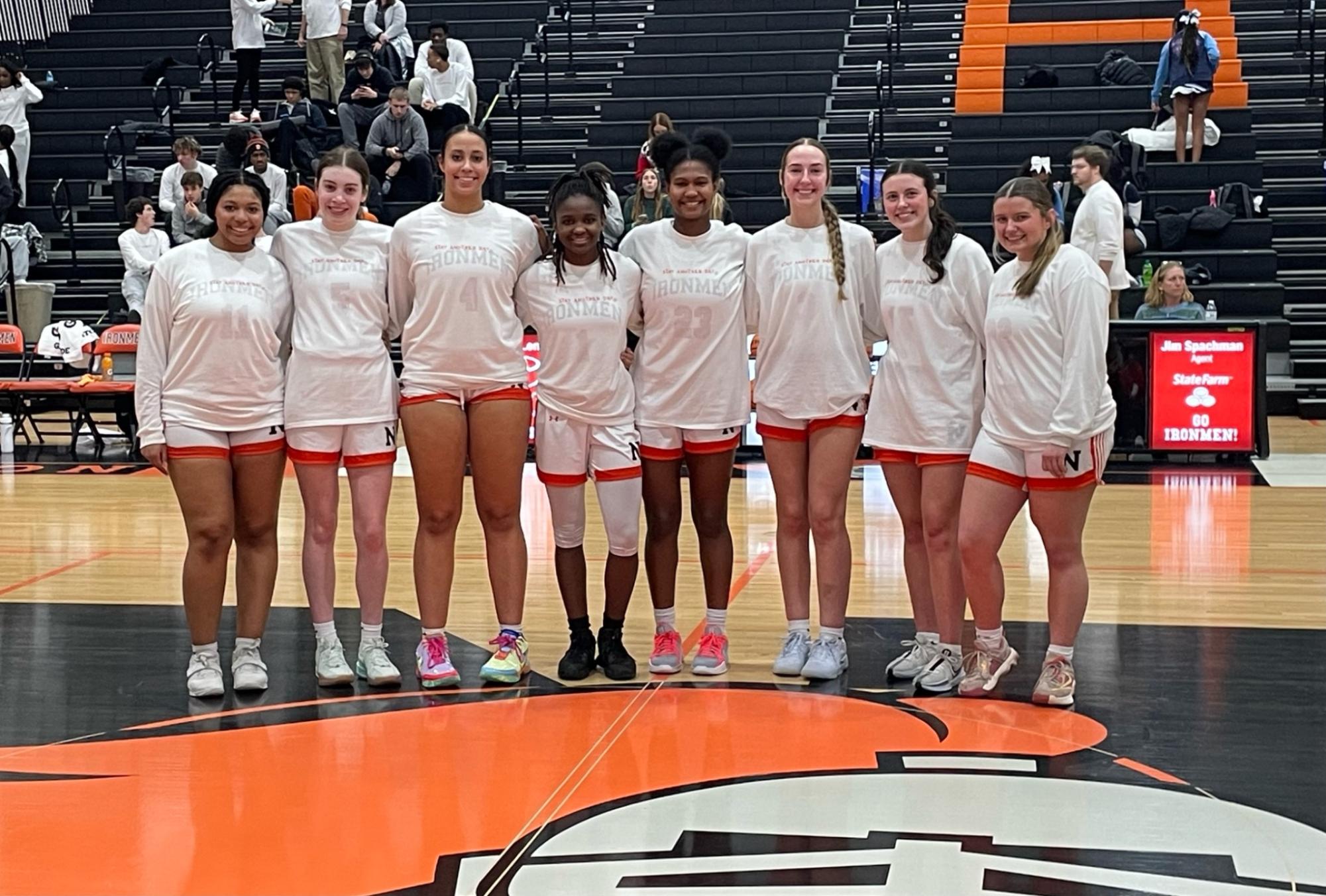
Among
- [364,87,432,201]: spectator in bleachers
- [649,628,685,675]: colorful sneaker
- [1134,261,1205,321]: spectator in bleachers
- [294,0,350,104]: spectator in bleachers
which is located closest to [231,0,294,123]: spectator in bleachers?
[294,0,350,104]: spectator in bleachers

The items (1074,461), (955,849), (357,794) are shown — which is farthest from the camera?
(1074,461)

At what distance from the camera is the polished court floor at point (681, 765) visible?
11.4 feet

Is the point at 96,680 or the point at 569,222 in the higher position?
the point at 569,222

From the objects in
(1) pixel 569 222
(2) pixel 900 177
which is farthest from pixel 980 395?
A: (1) pixel 569 222

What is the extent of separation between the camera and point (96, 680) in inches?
205

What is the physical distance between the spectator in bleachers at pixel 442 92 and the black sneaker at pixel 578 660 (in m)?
10.5

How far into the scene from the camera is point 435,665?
505 centimetres

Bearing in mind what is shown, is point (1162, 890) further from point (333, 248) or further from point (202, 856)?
point (333, 248)

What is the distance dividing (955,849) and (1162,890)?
46cm

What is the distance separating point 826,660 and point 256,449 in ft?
6.45

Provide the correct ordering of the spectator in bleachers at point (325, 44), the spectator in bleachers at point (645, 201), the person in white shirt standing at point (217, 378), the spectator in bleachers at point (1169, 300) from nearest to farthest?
the person in white shirt standing at point (217, 378) < the spectator in bleachers at point (1169, 300) < the spectator in bleachers at point (645, 201) < the spectator in bleachers at point (325, 44)

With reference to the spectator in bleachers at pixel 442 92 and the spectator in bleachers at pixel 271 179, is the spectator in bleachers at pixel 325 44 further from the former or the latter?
the spectator in bleachers at pixel 271 179

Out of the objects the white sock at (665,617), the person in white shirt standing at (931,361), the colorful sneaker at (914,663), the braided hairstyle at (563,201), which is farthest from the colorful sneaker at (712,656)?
the braided hairstyle at (563,201)

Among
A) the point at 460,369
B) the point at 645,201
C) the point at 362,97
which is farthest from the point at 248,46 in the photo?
the point at 460,369
